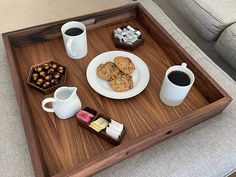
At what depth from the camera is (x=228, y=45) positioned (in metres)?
1.08

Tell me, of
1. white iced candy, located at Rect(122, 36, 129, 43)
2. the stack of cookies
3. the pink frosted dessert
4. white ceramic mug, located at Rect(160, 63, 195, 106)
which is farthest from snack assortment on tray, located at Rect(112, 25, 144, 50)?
the pink frosted dessert

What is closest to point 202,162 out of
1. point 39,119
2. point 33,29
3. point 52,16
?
point 39,119

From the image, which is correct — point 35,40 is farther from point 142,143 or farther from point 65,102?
point 142,143

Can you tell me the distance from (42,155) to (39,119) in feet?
0.43

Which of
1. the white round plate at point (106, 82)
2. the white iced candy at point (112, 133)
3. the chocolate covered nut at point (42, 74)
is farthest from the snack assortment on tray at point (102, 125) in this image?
the chocolate covered nut at point (42, 74)

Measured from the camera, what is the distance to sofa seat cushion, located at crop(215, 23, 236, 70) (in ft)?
3.47

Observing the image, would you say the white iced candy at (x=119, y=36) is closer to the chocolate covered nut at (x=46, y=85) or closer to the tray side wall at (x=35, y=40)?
the tray side wall at (x=35, y=40)

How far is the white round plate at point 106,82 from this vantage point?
2.55ft

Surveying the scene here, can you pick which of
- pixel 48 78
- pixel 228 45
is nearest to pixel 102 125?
pixel 48 78

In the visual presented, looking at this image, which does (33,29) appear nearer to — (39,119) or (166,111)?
(39,119)

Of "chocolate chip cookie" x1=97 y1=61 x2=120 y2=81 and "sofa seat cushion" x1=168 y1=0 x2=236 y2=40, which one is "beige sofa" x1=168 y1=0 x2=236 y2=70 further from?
"chocolate chip cookie" x1=97 y1=61 x2=120 y2=81

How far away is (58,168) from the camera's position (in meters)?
0.64

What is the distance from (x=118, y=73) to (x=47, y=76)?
0.82ft

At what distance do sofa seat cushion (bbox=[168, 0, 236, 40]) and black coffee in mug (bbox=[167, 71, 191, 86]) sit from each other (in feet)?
1.80
